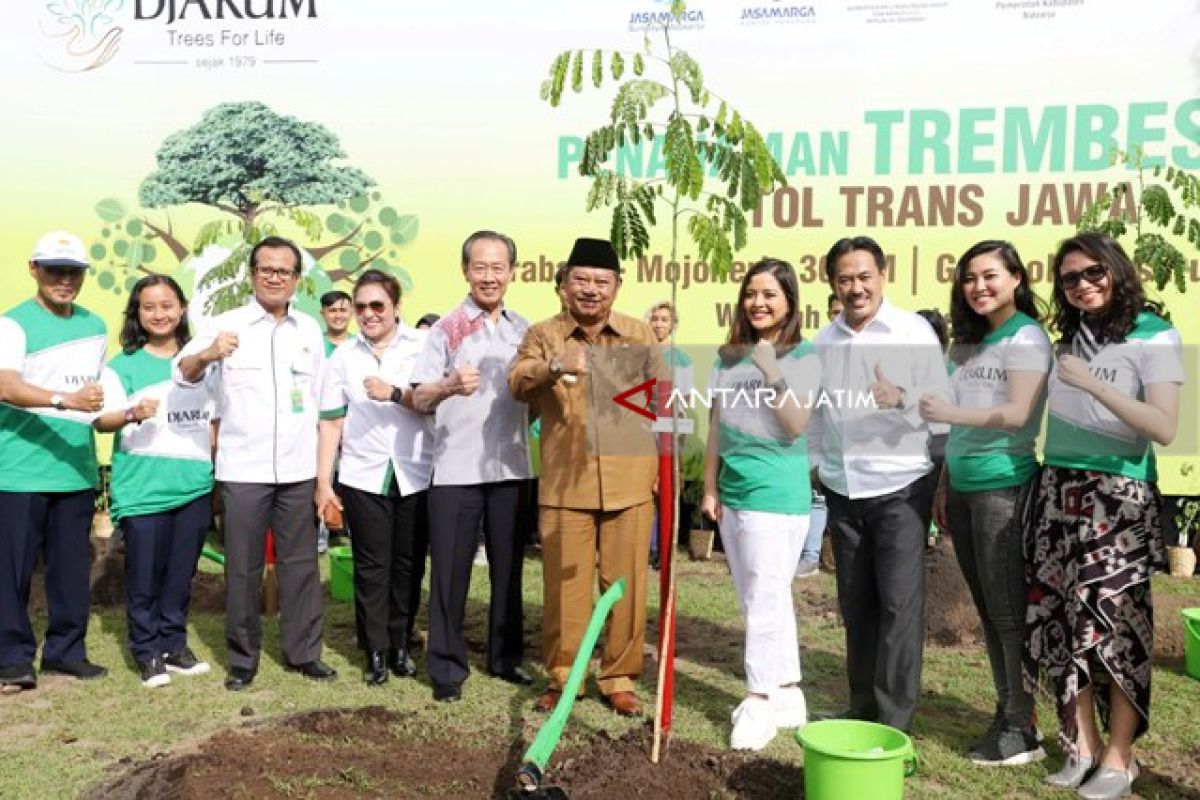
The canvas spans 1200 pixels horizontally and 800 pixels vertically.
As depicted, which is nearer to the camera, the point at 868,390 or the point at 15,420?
the point at 868,390

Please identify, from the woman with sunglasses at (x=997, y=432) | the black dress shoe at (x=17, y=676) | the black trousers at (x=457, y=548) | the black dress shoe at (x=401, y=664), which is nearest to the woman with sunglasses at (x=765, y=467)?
the woman with sunglasses at (x=997, y=432)

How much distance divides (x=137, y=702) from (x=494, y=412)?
200cm

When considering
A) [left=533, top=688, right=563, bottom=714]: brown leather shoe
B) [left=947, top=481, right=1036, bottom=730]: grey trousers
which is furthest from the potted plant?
[left=533, top=688, right=563, bottom=714]: brown leather shoe

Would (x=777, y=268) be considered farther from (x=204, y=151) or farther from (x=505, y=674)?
(x=204, y=151)

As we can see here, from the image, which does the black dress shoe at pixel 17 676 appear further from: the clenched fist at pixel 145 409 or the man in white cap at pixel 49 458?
the clenched fist at pixel 145 409

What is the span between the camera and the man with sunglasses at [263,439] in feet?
15.6

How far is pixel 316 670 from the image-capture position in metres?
4.96

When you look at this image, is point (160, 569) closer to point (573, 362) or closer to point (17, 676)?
point (17, 676)

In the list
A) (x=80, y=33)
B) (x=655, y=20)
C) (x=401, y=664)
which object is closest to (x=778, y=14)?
(x=655, y=20)

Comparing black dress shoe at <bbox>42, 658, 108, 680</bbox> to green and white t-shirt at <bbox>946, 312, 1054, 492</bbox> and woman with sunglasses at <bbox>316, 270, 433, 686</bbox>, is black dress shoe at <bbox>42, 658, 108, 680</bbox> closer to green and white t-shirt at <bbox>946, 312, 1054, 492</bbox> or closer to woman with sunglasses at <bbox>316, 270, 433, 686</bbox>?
woman with sunglasses at <bbox>316, 270, 433, 686</bbox>

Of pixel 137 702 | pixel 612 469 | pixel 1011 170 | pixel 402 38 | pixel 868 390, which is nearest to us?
pixel 868 390

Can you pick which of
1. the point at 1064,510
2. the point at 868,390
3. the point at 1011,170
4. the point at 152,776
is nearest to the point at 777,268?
the point at 868,390

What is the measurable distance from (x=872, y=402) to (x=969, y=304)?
48cm

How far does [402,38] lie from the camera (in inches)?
325
